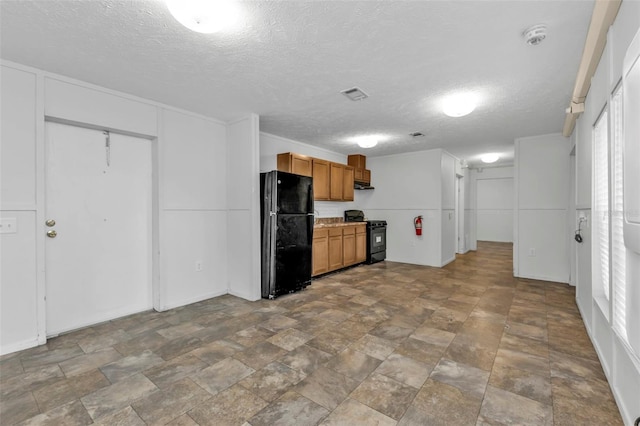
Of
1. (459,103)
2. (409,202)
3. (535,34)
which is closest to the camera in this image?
(535,34)

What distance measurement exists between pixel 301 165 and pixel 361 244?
2223 mm

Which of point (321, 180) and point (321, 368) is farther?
point (321, 180)

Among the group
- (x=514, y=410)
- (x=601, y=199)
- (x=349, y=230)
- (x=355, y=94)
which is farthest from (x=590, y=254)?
(x=349, y=230)

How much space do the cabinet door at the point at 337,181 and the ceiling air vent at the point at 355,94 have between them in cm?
237

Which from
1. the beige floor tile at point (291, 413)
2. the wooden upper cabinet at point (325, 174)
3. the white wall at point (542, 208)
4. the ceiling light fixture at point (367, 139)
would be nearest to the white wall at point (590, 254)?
the beige floor tile at point (291, 413)

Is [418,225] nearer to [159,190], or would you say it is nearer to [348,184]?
[348,184]

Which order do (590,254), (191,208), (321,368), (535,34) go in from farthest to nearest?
(191,208)
(590,254)
(321,368)
(535,34)

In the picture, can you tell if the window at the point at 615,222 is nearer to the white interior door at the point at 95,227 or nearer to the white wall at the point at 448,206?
the white wall at the point at 448,206

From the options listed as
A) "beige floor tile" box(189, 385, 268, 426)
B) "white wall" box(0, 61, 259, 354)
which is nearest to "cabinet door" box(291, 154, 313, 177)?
"white wall" box(0, 61, 259, 354)

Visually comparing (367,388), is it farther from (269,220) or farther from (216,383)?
(269,220)

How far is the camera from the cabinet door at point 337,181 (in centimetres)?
555

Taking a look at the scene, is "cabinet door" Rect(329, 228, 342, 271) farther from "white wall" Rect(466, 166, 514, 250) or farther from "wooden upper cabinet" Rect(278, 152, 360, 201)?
"white wall" Rect(466, 166, 514, 250)

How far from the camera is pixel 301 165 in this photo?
15.9 feet

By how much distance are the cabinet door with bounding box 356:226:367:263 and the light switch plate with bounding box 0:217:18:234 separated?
4.82m
